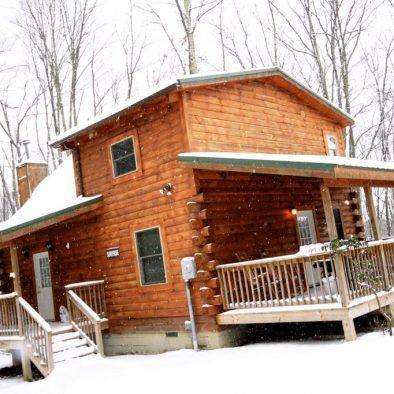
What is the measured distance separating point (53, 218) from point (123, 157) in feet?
8.21

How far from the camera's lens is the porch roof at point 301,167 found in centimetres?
840

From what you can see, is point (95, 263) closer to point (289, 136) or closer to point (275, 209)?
point (275, 209)

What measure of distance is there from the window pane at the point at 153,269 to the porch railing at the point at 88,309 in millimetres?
1511

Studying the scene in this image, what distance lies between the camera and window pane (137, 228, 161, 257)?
11.5 metres

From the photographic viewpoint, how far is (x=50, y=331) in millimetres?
10305

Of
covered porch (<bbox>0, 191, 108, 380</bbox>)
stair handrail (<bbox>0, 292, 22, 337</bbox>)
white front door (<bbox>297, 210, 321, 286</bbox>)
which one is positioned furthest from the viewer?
white front door (<bbox>297, 210, 321, 286</bbox>)

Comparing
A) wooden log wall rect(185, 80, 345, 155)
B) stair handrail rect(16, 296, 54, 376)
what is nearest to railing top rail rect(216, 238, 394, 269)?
wooden log wall rect(185, 80, 345, 155)

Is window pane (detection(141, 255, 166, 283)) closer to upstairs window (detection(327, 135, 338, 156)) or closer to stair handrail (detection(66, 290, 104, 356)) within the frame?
stair handrail (detection(66, 290, 104, 356))

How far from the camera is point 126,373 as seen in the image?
934cm

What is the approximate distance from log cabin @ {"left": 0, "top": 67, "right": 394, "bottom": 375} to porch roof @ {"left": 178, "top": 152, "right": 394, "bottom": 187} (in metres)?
0.03

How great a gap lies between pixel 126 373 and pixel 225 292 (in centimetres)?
263

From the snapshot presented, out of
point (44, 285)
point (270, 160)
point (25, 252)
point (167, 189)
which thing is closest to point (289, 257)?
point (270, 160)

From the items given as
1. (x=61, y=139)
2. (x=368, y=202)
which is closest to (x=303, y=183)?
(x=368, y=202)

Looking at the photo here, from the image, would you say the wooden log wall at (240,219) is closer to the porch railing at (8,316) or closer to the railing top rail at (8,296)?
the railing top rail at (8,296)
